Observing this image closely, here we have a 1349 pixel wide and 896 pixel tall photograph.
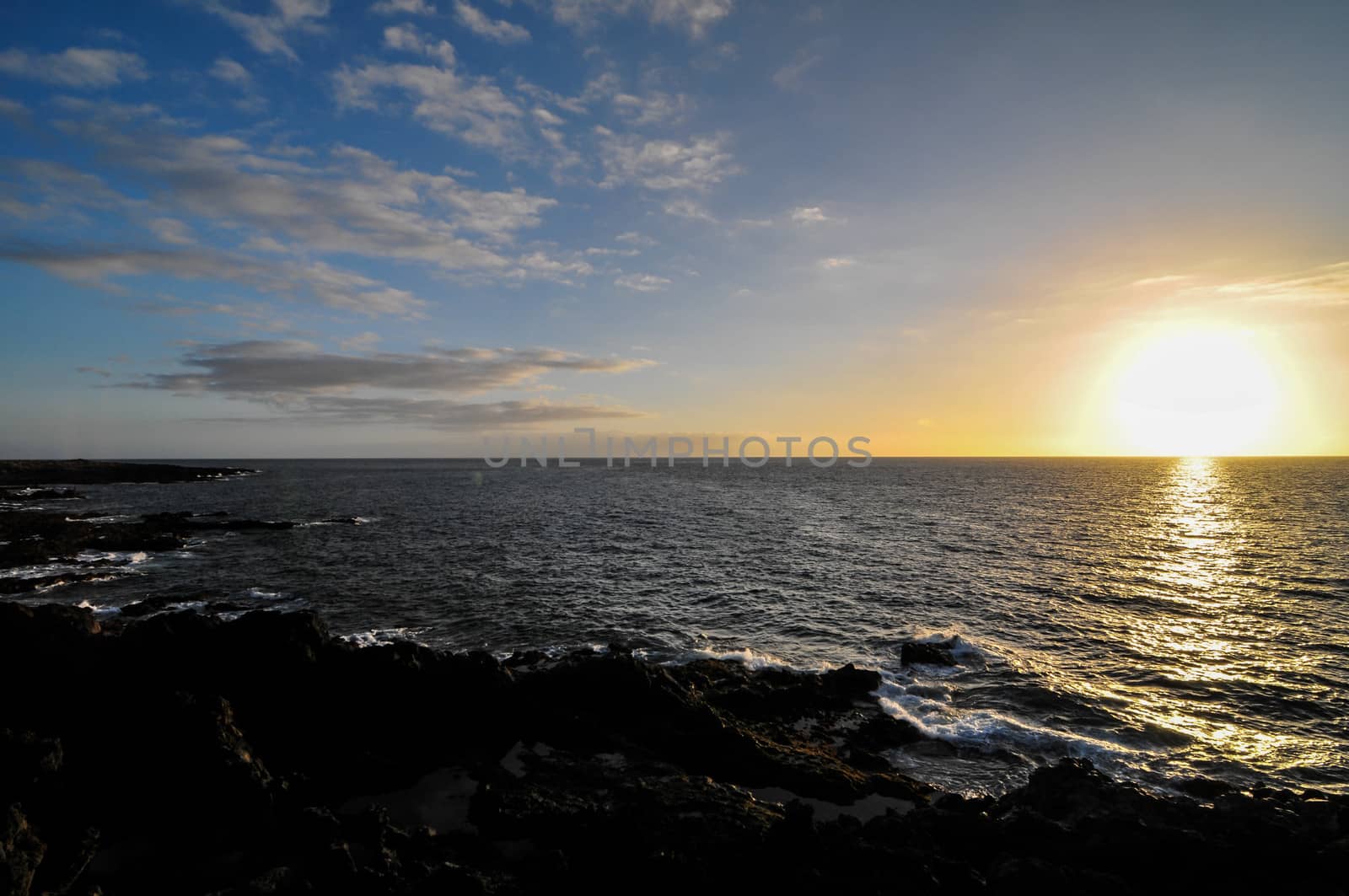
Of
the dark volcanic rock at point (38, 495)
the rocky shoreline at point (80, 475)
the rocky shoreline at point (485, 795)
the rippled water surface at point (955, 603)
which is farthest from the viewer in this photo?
the rocky shoreline at point (80, 475)

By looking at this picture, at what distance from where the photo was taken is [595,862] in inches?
508

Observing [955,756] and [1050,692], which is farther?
[1050,692]

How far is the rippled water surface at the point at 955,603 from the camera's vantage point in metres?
21.7

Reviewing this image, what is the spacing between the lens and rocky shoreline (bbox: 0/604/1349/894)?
12.4 meters

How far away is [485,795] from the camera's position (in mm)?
15523

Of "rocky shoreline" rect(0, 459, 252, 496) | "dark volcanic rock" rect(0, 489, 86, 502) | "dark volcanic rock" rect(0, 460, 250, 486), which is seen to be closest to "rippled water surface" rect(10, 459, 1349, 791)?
"dark volcanic rock" rect(0, 489, 86, 502)

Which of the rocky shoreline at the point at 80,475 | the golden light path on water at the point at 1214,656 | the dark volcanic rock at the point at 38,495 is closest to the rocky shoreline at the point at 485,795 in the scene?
the golden light path on water at the point at 1214,656

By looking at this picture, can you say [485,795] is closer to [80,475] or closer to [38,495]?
[38,495]

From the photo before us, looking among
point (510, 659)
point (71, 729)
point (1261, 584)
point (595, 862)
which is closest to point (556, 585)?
point (510, 659)

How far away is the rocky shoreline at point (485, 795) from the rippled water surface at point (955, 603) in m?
4.13

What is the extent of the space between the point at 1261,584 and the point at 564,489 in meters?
120

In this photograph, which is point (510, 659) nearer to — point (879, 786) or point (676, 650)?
point (676, 650)

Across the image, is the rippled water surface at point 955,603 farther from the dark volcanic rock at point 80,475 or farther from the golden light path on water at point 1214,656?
the dark volcanic rock at point 80,475

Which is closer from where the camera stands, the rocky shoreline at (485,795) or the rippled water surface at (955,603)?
the rocky shoreline at (485,795)
